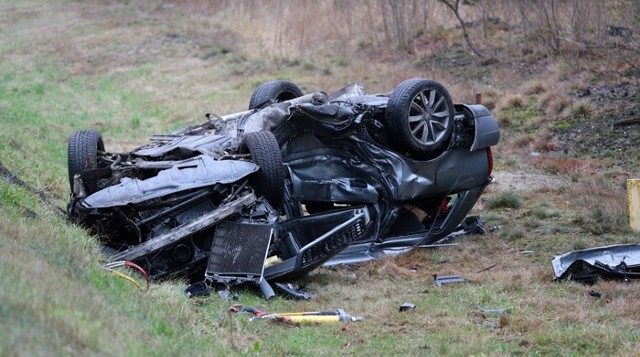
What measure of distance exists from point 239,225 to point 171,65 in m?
19.1

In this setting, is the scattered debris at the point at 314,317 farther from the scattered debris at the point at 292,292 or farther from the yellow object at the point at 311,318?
the scattered debris at the point at 292,292

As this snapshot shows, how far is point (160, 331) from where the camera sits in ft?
17.3

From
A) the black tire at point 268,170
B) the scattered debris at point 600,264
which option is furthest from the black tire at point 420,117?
the scattered debris at point 600,264

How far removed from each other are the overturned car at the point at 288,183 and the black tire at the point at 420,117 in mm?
14

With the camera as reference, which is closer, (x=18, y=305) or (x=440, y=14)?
(x=18, y=305)

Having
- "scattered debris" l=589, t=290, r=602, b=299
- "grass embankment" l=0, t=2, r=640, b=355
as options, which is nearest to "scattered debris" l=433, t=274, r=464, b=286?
"grass embankment" l=0, t=2, r=640, b=355

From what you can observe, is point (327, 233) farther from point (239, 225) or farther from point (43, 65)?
point (43, 65)

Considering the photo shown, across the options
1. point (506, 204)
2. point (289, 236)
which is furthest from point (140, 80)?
point (289, 236)

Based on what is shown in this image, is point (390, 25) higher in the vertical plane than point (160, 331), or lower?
lower

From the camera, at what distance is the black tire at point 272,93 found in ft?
35.1

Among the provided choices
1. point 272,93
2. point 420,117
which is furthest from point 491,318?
point 272,93

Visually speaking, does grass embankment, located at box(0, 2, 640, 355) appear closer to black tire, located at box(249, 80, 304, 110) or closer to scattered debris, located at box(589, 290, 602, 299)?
scattered debris, located at box(589, 290, 602, 299)

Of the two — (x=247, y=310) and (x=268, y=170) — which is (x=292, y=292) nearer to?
(x=247, y=310)

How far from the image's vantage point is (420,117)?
9555 millimetres
